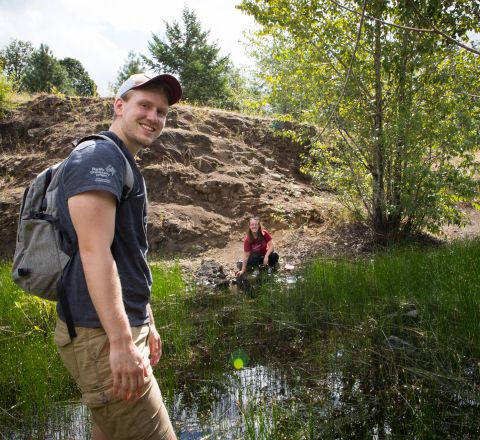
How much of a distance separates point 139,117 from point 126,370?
39.2 inches

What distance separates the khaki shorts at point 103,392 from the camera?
1550mm

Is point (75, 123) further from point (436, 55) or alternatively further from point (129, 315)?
point (129, 315)

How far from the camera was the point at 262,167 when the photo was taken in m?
15.0

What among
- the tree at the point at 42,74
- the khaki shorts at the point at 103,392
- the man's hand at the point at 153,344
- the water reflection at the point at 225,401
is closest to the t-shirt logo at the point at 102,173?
the khaki shorts at the point at 103,392

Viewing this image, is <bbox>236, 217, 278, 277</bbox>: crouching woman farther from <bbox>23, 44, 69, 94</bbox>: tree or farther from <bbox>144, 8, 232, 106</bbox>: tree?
<bbox>23, 44, 69, 94</bbox>: tree

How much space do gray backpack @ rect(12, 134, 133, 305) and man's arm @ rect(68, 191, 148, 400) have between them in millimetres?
161

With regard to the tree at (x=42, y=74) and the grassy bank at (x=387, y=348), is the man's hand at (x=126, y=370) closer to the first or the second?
the grassy bank at (x=387, y=348)

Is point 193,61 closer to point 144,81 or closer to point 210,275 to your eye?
point 210,275

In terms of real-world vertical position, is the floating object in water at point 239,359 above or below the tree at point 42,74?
below

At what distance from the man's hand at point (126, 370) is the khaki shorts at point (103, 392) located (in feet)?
0.22

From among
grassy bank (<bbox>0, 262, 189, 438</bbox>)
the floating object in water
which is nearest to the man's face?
grassy bank (<bbox>0, 262, 189, 438</bbox>)

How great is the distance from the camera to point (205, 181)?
1348 centimetres

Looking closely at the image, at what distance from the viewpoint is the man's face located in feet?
5.88

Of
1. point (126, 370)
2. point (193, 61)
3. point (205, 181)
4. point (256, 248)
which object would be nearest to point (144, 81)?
→ point (126, 370)
